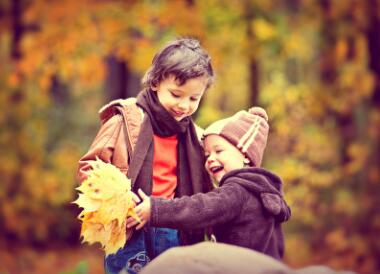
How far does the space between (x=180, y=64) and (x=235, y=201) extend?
0.70 metres

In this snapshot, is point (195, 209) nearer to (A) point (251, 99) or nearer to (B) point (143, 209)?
(B) point (143, 209)

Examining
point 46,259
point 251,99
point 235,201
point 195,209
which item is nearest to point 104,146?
point 195,209

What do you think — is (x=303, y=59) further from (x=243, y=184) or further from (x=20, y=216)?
(x=243, y=184)

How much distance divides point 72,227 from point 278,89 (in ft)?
13.2

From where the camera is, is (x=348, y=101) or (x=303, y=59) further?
(x=303, y=59)

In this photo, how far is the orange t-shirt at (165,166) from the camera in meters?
4.00

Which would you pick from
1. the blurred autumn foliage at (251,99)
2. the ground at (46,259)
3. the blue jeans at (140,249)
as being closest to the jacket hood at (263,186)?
the blue jeans at (140,249)

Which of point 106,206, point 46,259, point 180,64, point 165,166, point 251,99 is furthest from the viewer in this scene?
point 46,259

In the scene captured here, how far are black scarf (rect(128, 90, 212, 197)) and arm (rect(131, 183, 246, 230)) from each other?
0.33m

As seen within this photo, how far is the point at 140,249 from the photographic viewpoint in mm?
3924

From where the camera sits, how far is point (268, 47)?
10633mm

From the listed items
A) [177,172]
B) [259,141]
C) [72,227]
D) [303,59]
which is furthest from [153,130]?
[303,59]

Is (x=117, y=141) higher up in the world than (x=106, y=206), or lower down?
higher up

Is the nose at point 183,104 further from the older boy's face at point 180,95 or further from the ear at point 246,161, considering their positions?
the ear at point 246,161
